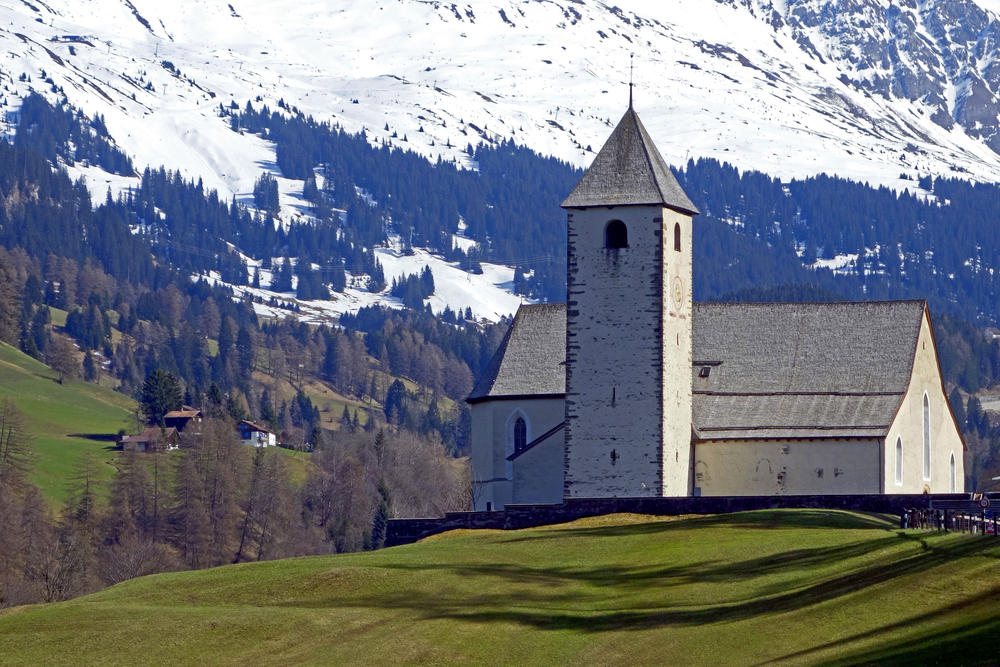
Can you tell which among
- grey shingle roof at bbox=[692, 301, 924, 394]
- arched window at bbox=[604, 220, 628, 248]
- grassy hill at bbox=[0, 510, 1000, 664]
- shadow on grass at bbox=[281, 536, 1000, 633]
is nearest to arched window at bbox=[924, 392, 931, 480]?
grey shingle roof at bbox=[692, 301, 924, 394]

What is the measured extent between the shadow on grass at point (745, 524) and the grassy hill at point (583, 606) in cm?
34

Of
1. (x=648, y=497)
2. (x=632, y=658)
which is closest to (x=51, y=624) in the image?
(x=632, y=658)

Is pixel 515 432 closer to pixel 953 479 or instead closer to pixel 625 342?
pixel 625 342

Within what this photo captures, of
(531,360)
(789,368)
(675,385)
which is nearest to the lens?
(675,385)

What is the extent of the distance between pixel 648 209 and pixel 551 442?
37.3ft

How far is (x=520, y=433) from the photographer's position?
9188 centimetres

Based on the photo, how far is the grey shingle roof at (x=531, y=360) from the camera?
91.8 m

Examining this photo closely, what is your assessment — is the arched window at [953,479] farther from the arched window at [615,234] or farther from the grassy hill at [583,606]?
the grassy hill at [583,606]

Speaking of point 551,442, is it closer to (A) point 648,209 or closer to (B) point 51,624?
(A) point 648,209

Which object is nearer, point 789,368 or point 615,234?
point 615,234

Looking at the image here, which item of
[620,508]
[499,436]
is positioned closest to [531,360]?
[499,436]

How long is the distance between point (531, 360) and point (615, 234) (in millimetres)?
11251

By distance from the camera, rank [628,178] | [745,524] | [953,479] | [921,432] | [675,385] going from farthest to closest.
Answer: [953,479] → [921,432] → [628,178] → [675,385] → [745,524]

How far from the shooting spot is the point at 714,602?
52625mm
